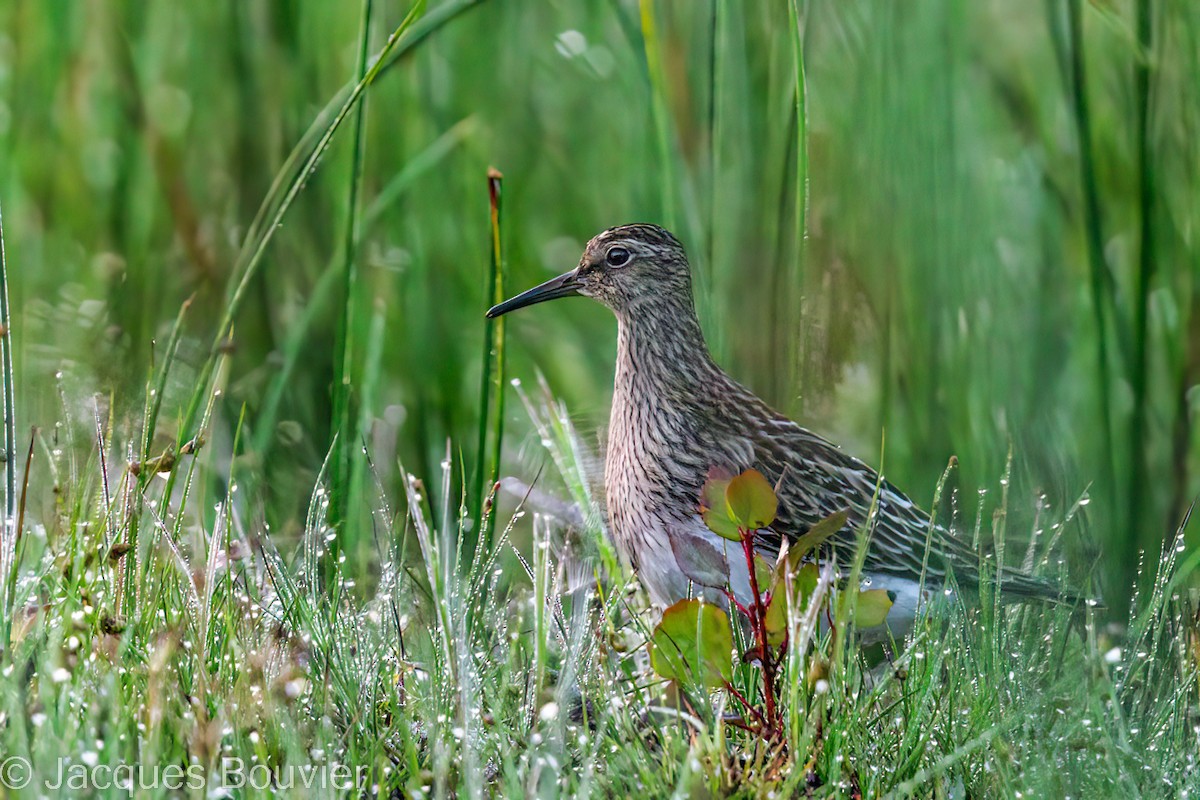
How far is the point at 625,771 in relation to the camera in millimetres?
2145

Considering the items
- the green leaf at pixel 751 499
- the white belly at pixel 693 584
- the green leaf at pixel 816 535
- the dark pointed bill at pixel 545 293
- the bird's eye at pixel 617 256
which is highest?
the bird's eye at pixel 617 256

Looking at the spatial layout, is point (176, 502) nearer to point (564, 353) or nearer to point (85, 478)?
point (85, 478)

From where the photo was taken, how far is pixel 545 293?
11.5ft

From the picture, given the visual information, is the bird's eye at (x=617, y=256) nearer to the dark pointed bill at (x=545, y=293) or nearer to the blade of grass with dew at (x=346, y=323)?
the dark pointed bill at (x=545, y=293)

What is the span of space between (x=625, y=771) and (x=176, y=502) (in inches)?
70.0

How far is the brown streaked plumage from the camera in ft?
10.7

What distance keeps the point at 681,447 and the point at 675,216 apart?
0.54m

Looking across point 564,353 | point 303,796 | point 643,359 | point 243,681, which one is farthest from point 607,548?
point 564,353

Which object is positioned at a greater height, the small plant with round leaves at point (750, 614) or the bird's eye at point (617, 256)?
the bird's eye at point (617, 256)

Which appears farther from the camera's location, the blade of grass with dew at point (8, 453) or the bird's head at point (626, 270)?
the bird's head at point (626, 270)

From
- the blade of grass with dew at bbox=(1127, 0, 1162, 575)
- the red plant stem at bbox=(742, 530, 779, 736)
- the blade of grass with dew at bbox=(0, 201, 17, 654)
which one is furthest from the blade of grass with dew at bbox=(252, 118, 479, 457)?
the blade of grass with dew at bbox=(1127, 0, 1162, 575)

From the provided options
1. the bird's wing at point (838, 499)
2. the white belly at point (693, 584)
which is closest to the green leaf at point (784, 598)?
the white belly at point (693, 584)

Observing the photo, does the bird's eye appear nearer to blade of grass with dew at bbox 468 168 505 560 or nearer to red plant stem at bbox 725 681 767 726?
blade of grass with dew at bbox 468 168 505 560

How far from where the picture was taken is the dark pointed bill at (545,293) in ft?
10.9
